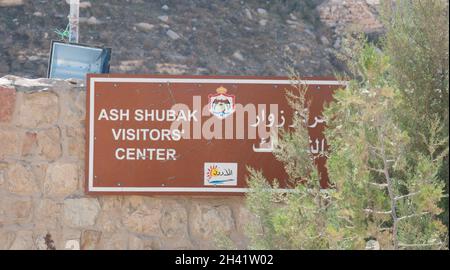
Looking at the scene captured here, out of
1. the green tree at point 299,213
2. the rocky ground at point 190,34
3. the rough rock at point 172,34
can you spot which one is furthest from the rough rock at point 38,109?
the rough rock at point 172,34

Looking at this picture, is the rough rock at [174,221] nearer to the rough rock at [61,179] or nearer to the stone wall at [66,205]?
the stone wall at [66,205]

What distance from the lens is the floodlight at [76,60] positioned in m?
6.63

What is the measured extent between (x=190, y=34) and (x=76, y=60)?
642 centimetres

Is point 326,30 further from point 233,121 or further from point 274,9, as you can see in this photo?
point 233,121

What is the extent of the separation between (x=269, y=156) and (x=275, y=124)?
0.19 metres

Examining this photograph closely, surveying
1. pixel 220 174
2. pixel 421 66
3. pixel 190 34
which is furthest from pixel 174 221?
pixel 190 34

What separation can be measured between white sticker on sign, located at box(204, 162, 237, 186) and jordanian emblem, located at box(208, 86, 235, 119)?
0.94ft

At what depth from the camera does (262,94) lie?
227 inches

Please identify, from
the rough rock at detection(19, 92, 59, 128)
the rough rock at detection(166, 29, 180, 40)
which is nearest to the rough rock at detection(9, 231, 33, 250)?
the rough rock at detection(19, 92, 59, 128)

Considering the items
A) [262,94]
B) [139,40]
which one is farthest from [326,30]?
[262,94]

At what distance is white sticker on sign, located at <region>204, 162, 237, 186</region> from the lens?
5.72m

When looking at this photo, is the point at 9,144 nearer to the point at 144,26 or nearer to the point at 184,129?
the point at 184,129

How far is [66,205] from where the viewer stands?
19.3ft

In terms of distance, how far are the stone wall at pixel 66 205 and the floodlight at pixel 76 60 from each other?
2.51ft
